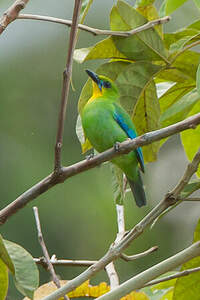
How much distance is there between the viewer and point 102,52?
7.01ft

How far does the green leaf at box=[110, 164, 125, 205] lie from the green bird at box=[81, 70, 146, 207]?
14.6 inches

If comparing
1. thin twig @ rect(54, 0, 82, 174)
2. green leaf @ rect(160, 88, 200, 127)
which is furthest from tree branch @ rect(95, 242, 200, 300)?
green leaf @ rect(160, 88, 200, 127)

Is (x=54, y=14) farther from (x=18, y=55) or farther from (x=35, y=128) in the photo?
(x=35, y=128)

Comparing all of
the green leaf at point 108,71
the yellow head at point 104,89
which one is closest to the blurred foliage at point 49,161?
the yellow head at point 104,89

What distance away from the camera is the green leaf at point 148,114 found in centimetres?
217

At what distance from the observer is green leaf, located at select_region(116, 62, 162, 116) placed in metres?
2.08

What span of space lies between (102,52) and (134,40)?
0.11 metres

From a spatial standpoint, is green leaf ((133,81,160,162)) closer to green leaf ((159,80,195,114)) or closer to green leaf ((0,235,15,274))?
green leaf ((159,80,195,114))

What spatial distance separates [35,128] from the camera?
7582 mm

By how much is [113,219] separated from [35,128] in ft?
5.17

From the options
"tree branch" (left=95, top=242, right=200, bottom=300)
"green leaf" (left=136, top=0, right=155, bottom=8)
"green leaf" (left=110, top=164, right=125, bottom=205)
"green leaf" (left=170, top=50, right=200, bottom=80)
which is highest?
"green leaf" (left=136, top=0, right=155, bottom=8)

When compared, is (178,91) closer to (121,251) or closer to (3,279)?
(121,251)

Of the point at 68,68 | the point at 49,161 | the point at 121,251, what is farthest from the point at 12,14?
the point at 49,161

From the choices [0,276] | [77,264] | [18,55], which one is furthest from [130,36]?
[18,55]
